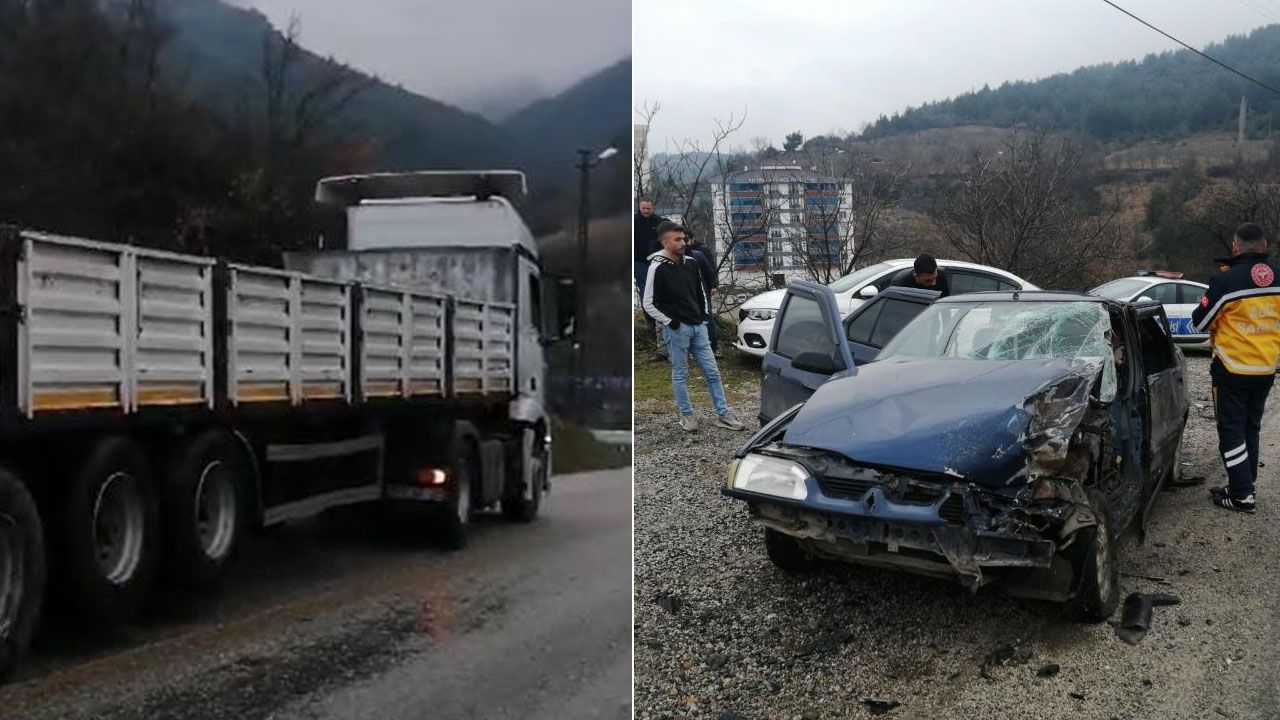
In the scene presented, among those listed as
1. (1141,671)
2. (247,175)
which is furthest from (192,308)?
(1141,671)

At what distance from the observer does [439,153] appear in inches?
72.4

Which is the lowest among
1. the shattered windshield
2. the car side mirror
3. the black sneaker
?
the black sneaker

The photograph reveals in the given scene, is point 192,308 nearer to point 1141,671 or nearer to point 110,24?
point 110,24

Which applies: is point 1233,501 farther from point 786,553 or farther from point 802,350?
point 786,553

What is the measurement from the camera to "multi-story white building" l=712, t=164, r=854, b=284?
6031 millimetres

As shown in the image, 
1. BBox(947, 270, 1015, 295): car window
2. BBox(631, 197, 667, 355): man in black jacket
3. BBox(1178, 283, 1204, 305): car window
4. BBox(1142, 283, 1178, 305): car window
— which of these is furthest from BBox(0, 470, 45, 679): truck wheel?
BBox(1178, 283, 1204, 305): car window

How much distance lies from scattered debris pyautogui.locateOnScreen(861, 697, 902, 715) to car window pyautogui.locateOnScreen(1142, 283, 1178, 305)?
10.0 m

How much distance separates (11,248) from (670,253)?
2243 mm

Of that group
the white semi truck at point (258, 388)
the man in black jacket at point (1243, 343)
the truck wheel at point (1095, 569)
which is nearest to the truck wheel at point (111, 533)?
the white semi truck at point (258, 388)

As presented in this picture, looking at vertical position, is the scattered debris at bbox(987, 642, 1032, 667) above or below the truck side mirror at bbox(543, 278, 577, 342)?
below

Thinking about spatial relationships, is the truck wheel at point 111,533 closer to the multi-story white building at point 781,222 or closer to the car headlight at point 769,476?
the car headlight at point 769,476

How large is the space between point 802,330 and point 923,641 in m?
1.58

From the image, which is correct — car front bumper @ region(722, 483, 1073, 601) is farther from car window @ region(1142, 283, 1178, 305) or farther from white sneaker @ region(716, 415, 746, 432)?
car window @ region(1142, 283, 1178, 305)

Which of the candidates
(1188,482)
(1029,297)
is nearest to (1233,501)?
(1188,482)
